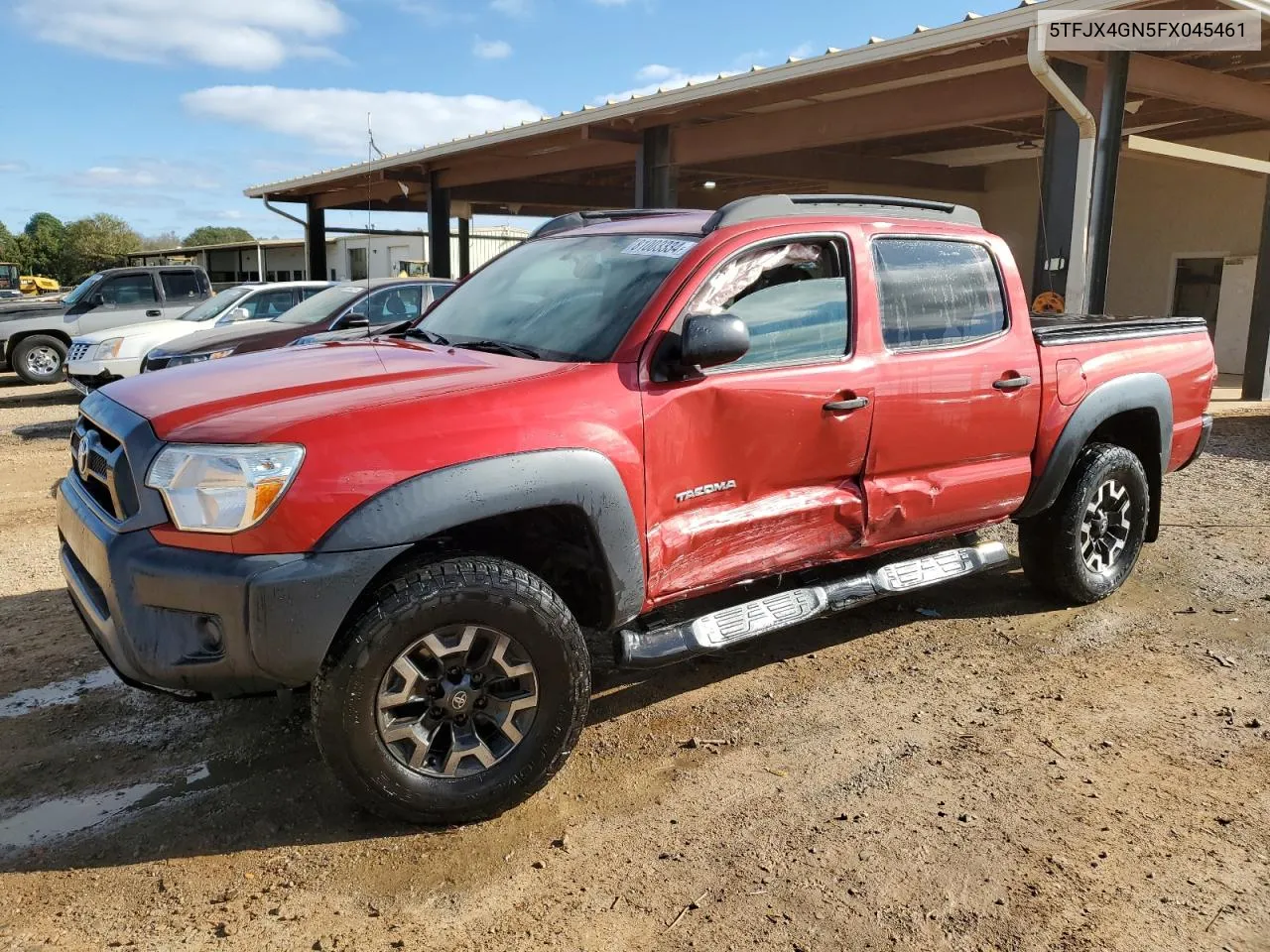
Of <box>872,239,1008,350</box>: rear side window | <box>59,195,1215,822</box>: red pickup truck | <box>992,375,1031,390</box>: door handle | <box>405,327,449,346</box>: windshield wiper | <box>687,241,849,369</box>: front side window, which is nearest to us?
<box>59,195,1215,822</box>: red pickup truck

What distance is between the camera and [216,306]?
12914 millimetres

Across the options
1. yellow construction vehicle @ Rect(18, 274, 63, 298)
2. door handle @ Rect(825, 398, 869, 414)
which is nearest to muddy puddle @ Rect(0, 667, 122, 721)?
door handle @ Rect(825, 398, 869, 414)

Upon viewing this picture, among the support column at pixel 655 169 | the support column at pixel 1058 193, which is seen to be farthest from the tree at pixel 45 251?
the support column at pixel 1058 193

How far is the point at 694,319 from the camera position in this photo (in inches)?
129

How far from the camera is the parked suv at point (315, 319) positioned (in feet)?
32.2

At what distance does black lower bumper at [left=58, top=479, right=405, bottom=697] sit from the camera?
8.74 ft

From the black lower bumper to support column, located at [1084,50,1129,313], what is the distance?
836cm

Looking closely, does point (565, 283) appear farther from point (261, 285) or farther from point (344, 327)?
point (261, 285)

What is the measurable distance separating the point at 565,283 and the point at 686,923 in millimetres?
2385

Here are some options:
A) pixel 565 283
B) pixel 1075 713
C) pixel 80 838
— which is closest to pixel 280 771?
pixel 80 838

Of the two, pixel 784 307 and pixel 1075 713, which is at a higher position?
pixel 784 307

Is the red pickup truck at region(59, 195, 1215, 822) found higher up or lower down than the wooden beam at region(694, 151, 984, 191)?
lower down

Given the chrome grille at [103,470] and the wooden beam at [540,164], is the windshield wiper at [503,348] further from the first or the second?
the wooden beam at [540,164]

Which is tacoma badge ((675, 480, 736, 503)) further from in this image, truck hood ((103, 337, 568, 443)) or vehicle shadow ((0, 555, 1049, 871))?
vehicle shadow ((0, 555, 1049, 871))
